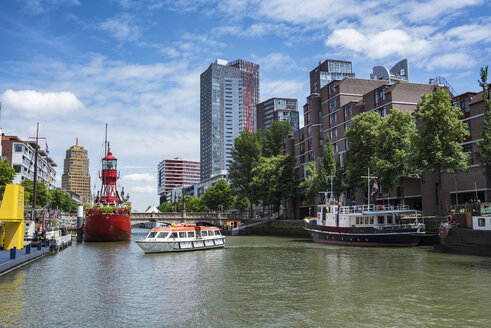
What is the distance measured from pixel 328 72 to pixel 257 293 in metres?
172

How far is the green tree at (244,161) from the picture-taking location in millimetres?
98000

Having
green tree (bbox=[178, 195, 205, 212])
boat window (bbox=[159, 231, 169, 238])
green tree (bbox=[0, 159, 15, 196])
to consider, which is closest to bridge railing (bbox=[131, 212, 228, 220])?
green tree (bbox=[0, 159, 15, 196])

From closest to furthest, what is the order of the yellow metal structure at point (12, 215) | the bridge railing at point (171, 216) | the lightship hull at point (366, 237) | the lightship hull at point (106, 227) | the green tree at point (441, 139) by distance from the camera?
the yellow metal structure at point (12, 215) → the lightship hull at point (366, 237) → the green tree at point (441, 139) → the lightship hull at point (106, 227) → the bridge railing at point (171, 216)

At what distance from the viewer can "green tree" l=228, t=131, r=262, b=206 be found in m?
98.0

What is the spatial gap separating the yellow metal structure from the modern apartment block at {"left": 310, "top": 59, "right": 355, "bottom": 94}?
505 ft

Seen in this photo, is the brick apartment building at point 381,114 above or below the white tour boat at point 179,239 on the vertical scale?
above

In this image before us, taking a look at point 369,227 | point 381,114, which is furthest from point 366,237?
point 381,114

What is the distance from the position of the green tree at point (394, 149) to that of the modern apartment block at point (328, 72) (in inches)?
4881

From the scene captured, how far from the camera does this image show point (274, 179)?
87.2m

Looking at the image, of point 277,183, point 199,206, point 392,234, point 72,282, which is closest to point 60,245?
point 72,282

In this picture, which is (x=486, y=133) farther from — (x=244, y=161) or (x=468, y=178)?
(x=244, y=161)

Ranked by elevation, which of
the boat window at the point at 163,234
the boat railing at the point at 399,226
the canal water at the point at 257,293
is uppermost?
the boat railing at the point at 399,226

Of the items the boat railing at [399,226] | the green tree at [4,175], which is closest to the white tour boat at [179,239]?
the boat railing at [399,226]

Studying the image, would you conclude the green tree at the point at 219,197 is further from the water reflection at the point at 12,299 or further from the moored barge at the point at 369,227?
the water reflection at the point at 12,299
